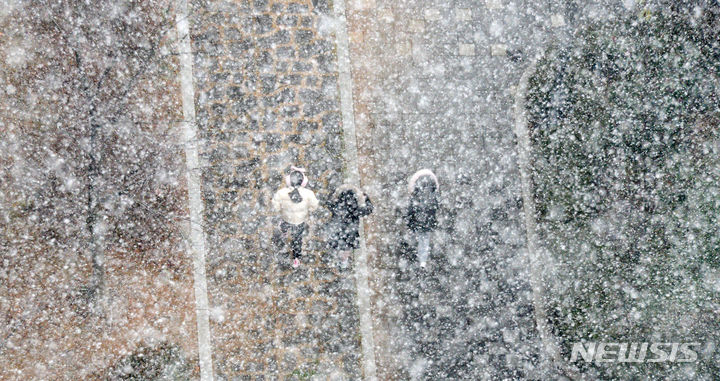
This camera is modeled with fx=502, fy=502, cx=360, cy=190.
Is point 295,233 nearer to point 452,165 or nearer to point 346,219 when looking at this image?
point 346,219

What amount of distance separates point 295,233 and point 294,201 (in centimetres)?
77

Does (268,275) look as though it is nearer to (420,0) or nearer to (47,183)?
(47,183)

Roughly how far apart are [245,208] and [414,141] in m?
2.71

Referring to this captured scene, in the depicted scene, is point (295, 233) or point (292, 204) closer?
point (292, 204)

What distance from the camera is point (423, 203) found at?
273 inches

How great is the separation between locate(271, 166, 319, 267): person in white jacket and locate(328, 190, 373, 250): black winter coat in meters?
0.33

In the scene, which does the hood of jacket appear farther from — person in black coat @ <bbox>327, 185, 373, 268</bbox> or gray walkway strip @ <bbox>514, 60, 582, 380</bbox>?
gray walkway strip @ <bbox>514, 60, 582, 380</bbox>

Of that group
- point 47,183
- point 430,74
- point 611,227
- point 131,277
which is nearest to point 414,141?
point 430,74

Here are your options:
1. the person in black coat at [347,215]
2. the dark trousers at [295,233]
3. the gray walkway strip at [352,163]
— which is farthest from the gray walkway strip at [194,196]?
the gray walkway strip at [352,163]

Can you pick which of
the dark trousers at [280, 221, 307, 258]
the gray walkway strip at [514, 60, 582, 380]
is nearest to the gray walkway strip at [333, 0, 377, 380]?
the dark trousers at [280, 221, 307, 258]


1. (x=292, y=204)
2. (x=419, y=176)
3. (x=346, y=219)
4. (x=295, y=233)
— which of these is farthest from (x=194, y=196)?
(x=419, y=176)

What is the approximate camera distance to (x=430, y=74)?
25.1 ft

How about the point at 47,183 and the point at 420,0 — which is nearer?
the point at 47,183

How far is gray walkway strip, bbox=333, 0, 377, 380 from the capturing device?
7.33m
